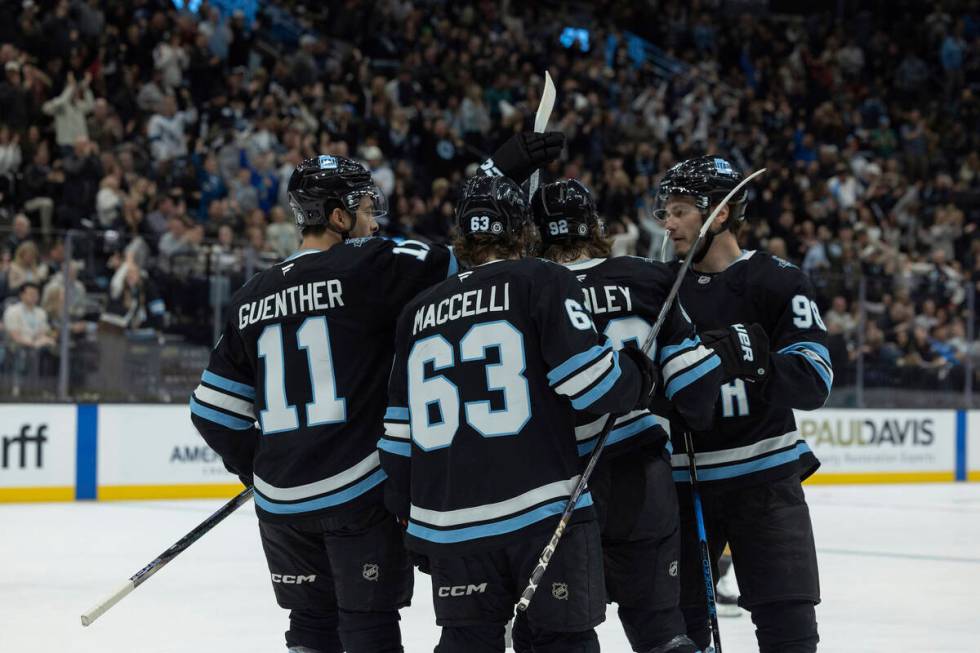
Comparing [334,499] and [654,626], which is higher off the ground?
[334,499]

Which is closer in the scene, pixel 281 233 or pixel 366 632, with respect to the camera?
pixel 366 632

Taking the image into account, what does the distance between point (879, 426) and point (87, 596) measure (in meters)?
7.86

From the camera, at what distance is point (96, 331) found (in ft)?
30.8

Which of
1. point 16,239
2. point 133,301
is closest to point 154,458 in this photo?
point 133,301

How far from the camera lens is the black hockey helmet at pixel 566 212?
335 cm

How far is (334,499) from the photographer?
3.33 metres

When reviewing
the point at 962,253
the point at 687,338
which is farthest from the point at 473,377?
the point at 962,253

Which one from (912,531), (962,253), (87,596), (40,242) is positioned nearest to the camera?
(87,596)

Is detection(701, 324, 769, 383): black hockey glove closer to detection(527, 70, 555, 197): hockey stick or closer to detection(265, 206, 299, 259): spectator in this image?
detection(527, 70, 555, 197): hockey stick

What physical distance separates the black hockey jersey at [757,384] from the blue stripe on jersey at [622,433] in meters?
0.23

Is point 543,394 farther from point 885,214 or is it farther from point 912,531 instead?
point 885,214

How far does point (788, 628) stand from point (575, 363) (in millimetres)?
941

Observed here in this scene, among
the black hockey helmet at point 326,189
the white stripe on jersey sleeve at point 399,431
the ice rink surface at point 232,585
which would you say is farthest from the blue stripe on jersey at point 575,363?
the ice rink surface at point 232,585

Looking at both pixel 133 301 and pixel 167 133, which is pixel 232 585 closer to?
pixel 133 301
